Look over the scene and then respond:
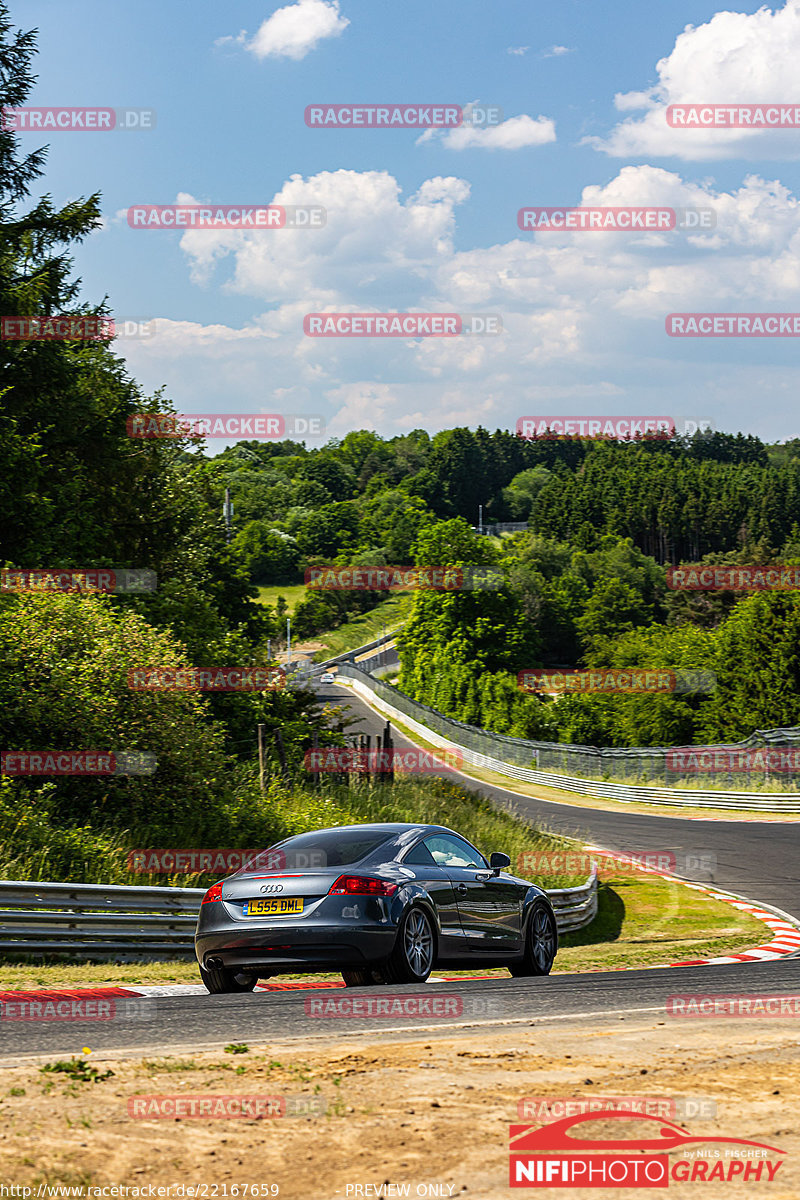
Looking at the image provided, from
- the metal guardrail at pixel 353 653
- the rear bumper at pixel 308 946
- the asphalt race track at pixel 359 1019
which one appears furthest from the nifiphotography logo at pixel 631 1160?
the metal guardrail at pixel 353 653

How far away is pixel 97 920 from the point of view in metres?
12.0

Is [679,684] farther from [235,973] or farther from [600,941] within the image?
[235,973]

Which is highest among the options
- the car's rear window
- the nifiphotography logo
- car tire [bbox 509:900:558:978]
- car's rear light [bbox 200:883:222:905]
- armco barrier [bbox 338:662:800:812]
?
the nifiphotography logo

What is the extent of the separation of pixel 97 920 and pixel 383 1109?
25.6 ft

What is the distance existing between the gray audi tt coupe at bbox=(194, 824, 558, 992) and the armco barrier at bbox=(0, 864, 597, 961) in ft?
8.07

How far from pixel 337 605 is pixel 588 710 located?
7233cm

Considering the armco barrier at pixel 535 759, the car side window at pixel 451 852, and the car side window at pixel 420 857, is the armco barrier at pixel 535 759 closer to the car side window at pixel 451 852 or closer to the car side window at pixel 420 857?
the car side window at pixel 451 852

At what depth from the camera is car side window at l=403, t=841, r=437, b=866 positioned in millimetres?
9953

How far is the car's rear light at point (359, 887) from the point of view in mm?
9172

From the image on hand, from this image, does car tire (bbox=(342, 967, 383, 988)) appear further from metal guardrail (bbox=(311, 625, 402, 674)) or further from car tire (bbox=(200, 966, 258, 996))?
metal guardrail (bbox=(311, 625, 402, 674))

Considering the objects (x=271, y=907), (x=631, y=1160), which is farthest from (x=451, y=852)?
(x=631, y=1160)

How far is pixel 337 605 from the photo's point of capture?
15525 cm

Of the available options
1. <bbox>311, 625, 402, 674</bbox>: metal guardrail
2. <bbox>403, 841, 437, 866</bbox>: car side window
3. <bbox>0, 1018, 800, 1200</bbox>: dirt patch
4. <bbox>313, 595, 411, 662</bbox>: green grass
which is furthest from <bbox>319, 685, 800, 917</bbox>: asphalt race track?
<bbox>313, 595, 411, 662</bbox>: green grass

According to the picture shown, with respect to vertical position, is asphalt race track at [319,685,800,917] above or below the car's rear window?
below
